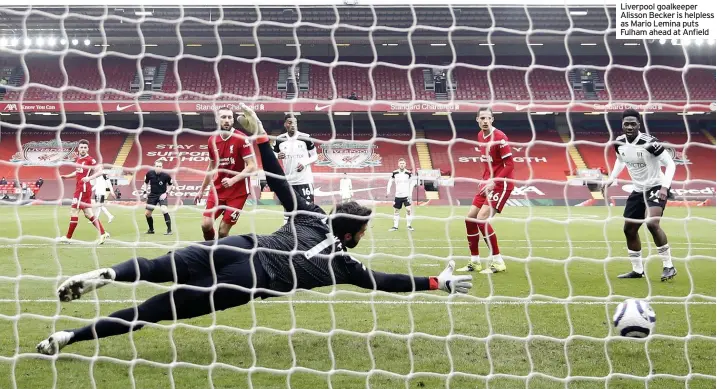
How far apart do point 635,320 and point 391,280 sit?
1.62 metres

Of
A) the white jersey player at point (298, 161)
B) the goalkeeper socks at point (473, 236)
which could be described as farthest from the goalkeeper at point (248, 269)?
the white jersey player at point (298, 161)

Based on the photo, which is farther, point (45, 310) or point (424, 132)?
point (424, 132)

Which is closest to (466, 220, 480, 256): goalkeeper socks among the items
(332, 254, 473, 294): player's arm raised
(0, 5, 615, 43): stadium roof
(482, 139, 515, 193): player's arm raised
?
(482, 139, 515, 193): player's arm raised

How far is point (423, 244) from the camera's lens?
11781 mm

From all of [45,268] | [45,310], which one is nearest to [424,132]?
[45,268]

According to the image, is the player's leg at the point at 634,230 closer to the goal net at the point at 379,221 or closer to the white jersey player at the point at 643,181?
the white jersey player at the point at 643,181

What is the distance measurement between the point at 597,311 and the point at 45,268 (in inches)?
255

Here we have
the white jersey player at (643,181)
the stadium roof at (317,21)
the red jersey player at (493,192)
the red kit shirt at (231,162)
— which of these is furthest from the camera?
the stadium roof at (317,21)

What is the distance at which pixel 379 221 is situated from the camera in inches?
688

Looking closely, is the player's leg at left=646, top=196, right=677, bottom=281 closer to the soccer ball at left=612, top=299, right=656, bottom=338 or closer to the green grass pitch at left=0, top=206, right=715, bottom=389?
the green grass pitch at left=0, top=206, right=715, bottom=389

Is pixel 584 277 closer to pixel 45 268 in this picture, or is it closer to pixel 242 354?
pixel 242 354

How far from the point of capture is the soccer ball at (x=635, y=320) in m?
4.27

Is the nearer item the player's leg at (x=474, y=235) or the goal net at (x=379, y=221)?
the goal net at (x=379, y=221)

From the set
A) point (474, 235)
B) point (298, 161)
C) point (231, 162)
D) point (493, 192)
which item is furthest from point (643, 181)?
point (298, 161)
